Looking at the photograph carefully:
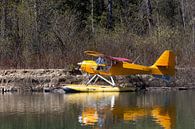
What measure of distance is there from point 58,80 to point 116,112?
9.46 meters

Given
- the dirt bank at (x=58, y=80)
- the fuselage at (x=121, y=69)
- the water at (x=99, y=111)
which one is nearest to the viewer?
the water at (x=99, y=111)

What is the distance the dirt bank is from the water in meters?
2.05

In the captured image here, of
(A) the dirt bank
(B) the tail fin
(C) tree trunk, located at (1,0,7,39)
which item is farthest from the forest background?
(B) the tail fin

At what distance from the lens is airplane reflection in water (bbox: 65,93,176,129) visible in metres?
14.7

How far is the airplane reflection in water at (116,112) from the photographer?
14727 mm

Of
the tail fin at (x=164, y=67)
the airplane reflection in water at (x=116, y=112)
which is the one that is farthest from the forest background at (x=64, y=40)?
the airplane reflection in water at (x=116, y=112)

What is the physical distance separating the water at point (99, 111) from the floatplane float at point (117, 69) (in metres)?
0.81

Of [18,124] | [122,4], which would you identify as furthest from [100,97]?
[122,4]

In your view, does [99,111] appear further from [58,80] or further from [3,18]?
[3,18]

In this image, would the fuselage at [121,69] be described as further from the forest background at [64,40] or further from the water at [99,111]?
the forest background at [64,40]

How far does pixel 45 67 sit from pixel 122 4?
1885cm

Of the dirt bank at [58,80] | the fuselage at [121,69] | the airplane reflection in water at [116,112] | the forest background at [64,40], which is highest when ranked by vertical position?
the forest background at [64,40]

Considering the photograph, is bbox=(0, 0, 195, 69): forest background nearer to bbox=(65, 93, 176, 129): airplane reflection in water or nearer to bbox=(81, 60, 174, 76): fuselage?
bbox=(81, 60, 174, 76): fuselage

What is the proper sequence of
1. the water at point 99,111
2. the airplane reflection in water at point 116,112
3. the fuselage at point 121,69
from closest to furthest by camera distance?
the water at point 99,111 < the airplane reflection in water at point 116,112 < the fuselage at point 121,69
